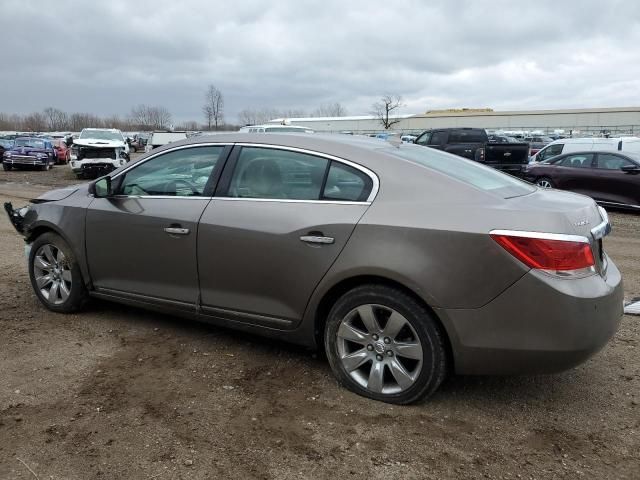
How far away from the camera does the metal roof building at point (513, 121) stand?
265 feet

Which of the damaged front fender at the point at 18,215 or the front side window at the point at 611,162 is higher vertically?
the damaged front fender at the point at 18,215

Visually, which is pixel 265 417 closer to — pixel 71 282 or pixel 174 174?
pixel 174 174

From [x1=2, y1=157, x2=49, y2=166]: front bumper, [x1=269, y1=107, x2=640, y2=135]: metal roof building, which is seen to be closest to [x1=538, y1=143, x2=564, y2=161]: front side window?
[x1=2, y1=157, x2=49, y2=166]: front bumper

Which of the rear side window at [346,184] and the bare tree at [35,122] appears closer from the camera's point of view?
the rear side window at [346,184]

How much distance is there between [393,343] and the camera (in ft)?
10.7

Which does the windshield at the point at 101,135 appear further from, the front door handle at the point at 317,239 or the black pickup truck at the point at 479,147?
the front door handle at the point at 317,239

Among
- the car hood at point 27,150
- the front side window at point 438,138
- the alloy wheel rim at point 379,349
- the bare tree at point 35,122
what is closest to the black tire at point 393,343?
the alloy wheel rim at point 379,349

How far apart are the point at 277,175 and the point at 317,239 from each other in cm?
62

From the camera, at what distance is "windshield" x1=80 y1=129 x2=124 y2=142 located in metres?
21.6

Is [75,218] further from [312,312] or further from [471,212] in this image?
[471,212]

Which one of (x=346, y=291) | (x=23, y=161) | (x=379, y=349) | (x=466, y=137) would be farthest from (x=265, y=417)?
(x=23, y=161)

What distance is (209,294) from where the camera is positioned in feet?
12.9

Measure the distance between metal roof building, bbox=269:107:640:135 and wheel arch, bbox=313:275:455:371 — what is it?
2888 inches

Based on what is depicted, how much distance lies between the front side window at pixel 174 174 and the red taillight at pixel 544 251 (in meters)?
2.17
